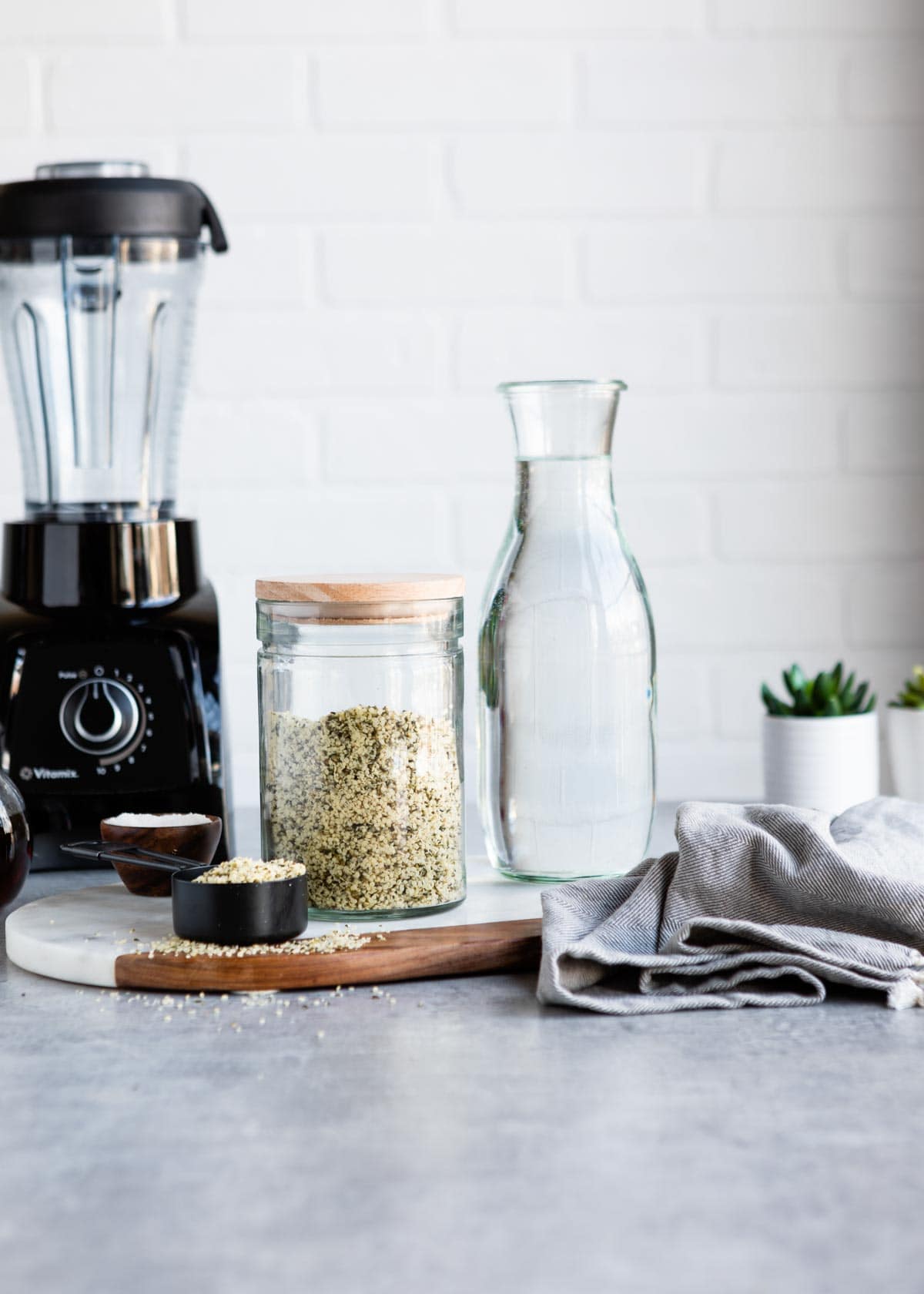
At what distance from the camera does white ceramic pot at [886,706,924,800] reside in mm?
1379

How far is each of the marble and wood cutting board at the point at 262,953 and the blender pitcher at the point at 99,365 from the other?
1.54 feet

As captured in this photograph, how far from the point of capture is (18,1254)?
0.58 m

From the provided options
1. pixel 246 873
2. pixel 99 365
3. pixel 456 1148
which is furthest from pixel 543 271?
pixel 456 1148

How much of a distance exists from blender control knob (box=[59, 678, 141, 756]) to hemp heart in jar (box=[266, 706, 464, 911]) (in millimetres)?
201

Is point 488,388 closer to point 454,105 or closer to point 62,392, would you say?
point 454,105

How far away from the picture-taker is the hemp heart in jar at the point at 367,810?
3.15ft

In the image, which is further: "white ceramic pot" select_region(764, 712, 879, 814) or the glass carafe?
"white ceramic pot" select_region(764, 712, 879, 814)

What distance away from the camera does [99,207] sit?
118 cm

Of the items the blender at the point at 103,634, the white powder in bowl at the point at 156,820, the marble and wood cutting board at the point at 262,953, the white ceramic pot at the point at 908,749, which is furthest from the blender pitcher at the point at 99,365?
the white ceramic pot at the point at 908,749

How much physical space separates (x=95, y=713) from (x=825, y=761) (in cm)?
64

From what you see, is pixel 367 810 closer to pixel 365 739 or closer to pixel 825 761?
pixel 365 739

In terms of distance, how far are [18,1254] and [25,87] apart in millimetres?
1406

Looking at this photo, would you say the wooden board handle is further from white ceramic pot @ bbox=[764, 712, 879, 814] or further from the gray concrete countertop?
white ceramic pot @ bbox=[764, 712, 879, 814]

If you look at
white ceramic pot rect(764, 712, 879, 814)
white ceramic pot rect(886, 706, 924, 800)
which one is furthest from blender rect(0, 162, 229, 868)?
white ceramic pot rect(886, 706, 924, 800)
